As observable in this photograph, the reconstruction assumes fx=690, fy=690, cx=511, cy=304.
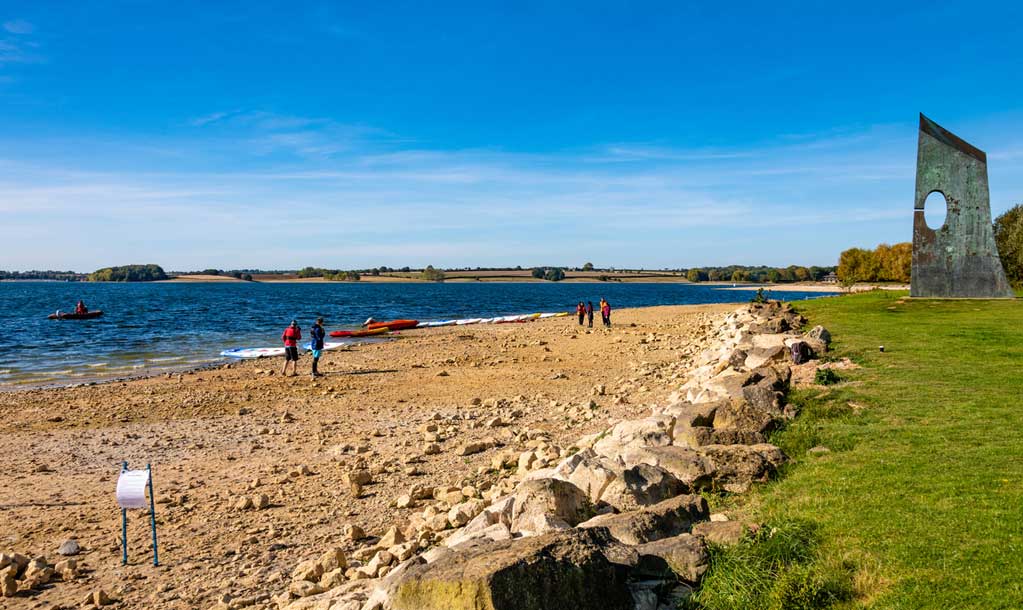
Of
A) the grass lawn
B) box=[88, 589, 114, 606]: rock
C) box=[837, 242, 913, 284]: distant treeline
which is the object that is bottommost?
box=[88, 589, 114, 606]: rock

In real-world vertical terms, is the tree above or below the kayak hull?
above

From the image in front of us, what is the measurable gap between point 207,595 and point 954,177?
3089 cm

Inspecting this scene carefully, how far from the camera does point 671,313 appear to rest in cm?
5666

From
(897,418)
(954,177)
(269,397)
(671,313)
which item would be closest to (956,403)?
(897,418)

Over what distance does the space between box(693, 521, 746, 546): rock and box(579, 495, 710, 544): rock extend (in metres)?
0.18

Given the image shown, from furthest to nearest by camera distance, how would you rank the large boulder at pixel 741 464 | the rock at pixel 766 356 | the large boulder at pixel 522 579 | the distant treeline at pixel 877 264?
the distant treeline at pixel 877 264, the rock at pixel 766 356, the large boulder at pixel 741 464, the large boulder at pixel 522 579

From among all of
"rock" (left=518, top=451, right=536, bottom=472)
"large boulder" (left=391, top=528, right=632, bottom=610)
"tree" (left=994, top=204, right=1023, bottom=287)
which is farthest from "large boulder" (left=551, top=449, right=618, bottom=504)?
"tree" (left=994, top=204, right=1023, bottom=287)

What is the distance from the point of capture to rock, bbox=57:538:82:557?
836 centimetres

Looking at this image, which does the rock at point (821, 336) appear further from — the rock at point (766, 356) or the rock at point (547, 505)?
the rock at point (547, 505)

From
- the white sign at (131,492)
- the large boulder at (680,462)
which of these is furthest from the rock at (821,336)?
the white sign at (131,492)

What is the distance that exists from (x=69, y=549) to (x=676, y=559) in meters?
7.42

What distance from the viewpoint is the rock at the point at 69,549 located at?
329 inches

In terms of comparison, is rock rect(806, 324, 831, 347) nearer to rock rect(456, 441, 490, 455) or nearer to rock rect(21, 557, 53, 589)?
Answer: rock rect(456, 441, 490, 455)

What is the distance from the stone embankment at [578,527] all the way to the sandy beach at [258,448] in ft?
2.04
